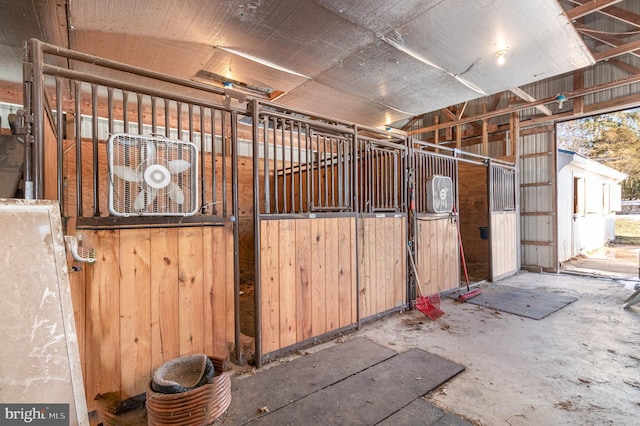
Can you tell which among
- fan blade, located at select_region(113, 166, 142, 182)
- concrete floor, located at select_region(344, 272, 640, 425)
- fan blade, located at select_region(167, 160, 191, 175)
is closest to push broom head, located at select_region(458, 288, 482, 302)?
concrete floor, located at select_region(344, 272, 640, 425)

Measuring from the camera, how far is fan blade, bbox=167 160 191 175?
1884 mm

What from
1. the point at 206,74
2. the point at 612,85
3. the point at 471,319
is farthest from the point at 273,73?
the point at 612,85

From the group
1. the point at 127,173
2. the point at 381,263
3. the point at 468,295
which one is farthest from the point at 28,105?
the point at 468,295

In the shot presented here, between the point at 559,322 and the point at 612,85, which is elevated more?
the point at 612,85

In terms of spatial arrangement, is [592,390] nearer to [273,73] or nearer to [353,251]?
[353,251]

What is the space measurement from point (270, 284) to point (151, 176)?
122cm

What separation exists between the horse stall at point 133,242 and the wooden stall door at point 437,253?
2617 mm

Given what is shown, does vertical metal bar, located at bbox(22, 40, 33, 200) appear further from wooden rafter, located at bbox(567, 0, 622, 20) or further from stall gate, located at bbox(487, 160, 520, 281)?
stall gate, located at bbox(487, 160, 520, 281)

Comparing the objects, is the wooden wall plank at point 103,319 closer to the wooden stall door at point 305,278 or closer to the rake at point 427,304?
the wooden stall door at point 305,278

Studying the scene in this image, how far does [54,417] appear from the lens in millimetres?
1155

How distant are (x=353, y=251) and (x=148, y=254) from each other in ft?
6.16

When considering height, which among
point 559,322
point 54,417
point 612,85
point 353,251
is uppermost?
point 612,85

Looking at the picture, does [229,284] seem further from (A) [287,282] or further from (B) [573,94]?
(B) [573,94]

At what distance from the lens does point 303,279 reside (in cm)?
267
